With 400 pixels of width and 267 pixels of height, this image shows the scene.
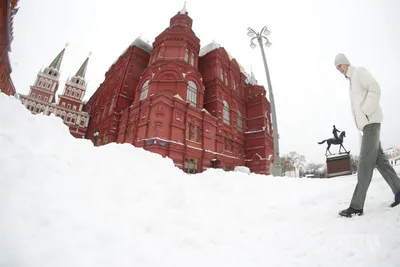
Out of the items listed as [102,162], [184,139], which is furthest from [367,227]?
[184,139]

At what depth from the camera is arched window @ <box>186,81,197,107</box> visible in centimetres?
1933

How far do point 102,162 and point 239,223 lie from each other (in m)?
2.60

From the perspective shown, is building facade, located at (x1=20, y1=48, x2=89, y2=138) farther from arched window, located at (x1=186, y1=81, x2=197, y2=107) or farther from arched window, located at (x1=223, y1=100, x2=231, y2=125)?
arched window, located at (x1=223, y1=100, x2=231, y2=125)

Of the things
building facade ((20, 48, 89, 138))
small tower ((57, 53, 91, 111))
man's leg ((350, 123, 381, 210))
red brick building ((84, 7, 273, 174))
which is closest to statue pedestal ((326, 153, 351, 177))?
red brick building ((84, 7, 273, 174))

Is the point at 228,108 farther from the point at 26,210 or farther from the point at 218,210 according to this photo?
the point at 26,210

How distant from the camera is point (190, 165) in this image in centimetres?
1655

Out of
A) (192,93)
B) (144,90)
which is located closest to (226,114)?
(192,93)

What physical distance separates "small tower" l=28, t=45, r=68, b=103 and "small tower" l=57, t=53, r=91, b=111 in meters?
6.35

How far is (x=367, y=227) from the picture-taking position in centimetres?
208

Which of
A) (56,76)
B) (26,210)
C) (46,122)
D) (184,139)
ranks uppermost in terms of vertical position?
(56,76)

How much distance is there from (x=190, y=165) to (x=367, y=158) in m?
14.5

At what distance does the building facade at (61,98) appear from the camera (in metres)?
34.2

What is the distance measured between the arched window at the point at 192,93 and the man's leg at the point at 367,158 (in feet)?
56.4

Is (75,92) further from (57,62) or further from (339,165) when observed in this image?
(339,165)
